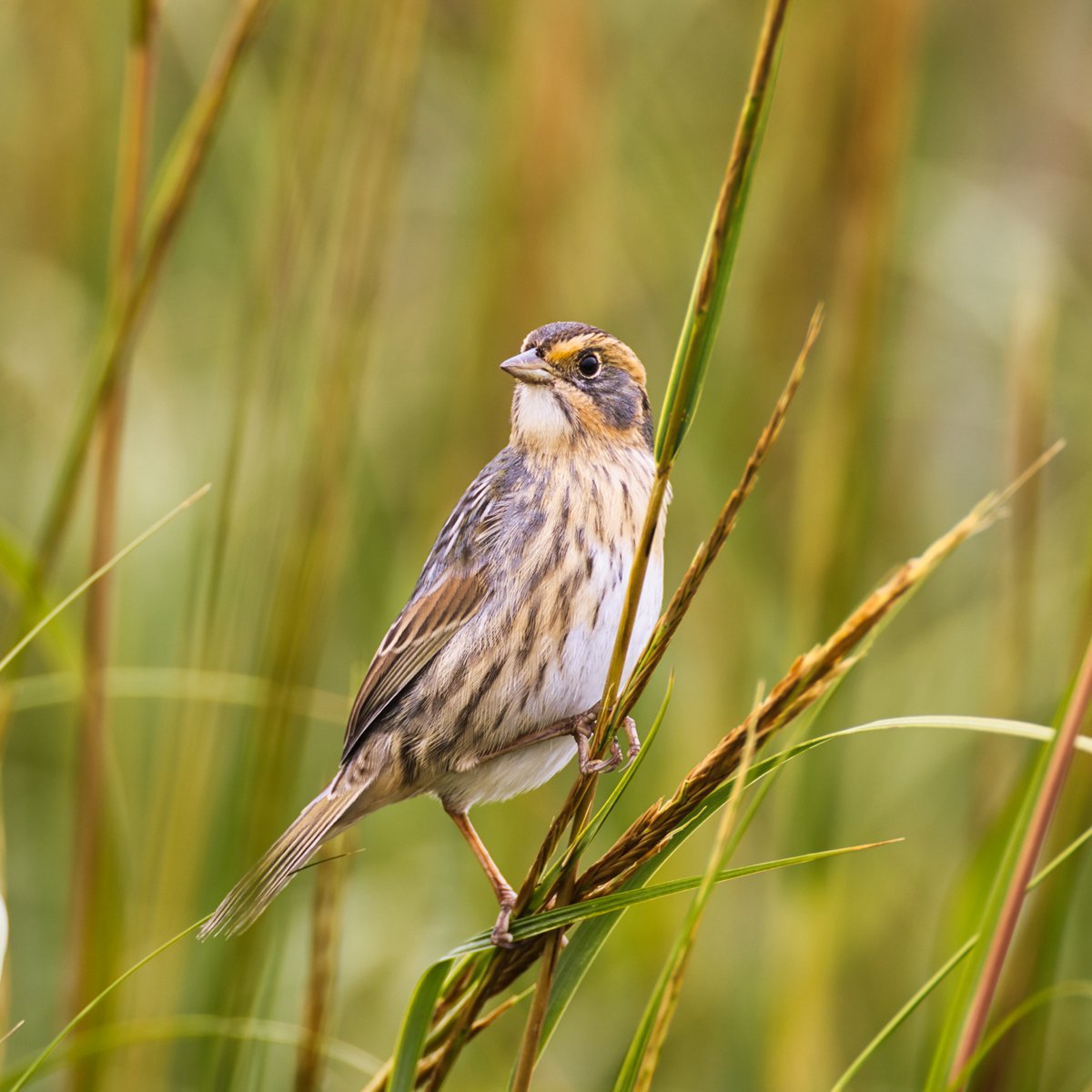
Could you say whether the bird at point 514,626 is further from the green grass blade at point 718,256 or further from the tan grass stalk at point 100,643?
the green grass blade at point 718,256

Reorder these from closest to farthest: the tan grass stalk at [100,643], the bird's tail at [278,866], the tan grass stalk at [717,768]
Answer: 1. the tan grass stalk at [717,768]
2. the bird's tail at [278,866]
3. the tan grass stalk at [100,643]

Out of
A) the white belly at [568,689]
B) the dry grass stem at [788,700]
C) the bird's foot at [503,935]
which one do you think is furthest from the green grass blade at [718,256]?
the white belly at [568,689]

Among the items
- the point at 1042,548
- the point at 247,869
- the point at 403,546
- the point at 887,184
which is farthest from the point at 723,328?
the point at 247,869

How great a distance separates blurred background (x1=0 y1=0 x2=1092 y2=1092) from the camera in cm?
218

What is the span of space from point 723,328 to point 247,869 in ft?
5.44

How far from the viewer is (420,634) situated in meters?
2.12

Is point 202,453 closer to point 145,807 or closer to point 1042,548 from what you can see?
point 145,807

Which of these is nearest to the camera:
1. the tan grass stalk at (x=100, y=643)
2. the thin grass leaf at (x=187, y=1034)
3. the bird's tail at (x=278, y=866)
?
the bird's tail at (x=278, y=866)

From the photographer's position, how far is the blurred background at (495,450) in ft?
7.15

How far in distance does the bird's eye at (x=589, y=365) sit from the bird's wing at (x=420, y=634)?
337 millimetres

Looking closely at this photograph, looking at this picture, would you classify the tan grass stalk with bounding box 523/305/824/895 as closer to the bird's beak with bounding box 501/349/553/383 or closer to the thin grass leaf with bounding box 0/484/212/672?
the thin grass leaf with bounding box 0/484/212/672

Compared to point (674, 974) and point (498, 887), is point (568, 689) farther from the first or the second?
point (674, 974)

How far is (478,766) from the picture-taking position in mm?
2123

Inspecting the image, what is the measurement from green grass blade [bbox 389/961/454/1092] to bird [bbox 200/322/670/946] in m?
0.61
